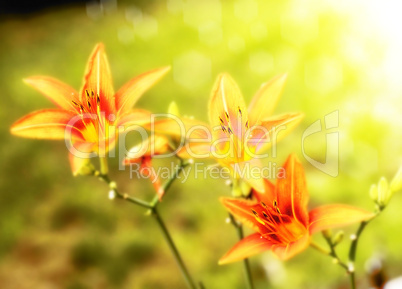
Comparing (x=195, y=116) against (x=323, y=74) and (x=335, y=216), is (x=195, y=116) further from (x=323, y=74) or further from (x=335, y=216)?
(x=335, y=216)

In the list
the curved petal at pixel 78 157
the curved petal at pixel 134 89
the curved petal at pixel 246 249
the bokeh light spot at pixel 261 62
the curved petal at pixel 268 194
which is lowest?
the curved petal at pixel 246 249

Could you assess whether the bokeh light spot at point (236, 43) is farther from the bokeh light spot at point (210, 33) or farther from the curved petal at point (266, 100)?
the curved petal at point (266, 100)

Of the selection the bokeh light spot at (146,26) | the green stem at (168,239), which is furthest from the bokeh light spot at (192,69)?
the green stem at (168,239)

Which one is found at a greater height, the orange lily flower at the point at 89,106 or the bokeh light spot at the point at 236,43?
the bokeh light spot at the point at 236,43
